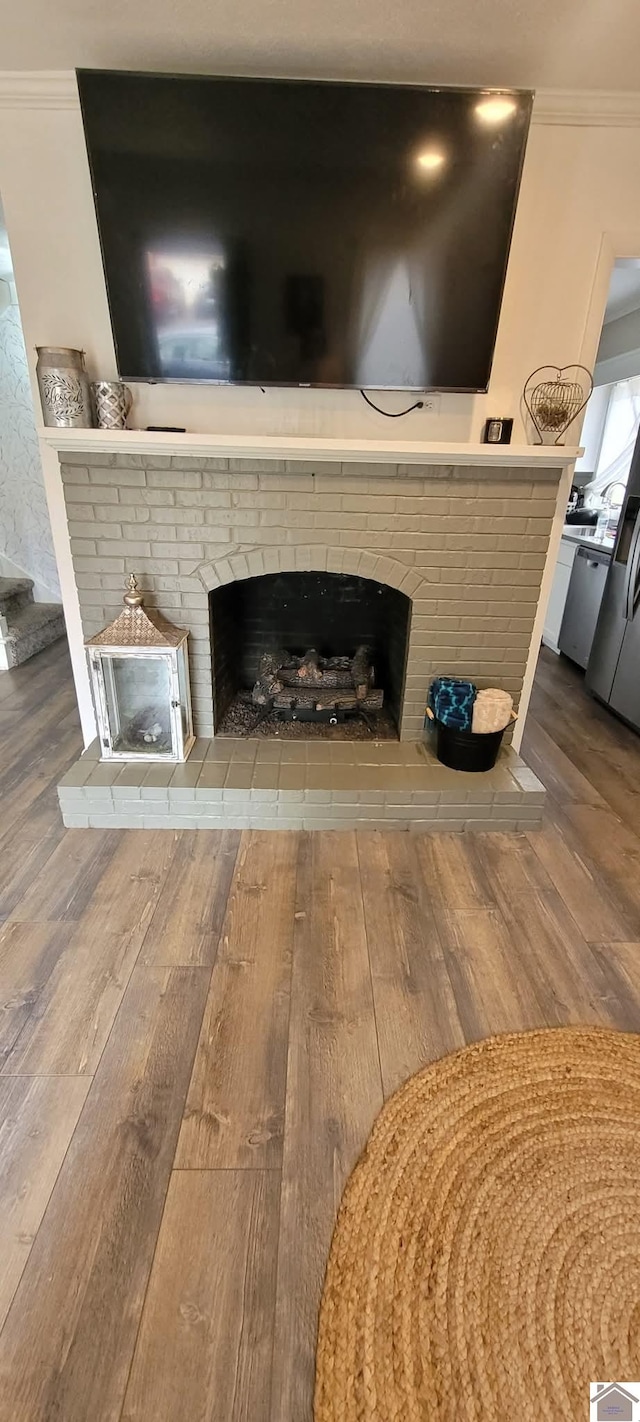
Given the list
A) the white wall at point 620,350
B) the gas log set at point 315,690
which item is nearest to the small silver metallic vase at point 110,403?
the gas log set at point 315,690

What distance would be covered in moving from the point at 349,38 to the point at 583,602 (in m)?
2.88

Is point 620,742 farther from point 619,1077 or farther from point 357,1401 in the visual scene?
point 357,1401

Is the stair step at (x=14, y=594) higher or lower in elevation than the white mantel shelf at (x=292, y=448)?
lower

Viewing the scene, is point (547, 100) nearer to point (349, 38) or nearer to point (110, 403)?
point (349, 38)

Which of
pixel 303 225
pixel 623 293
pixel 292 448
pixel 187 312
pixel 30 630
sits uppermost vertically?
pixel 623 293

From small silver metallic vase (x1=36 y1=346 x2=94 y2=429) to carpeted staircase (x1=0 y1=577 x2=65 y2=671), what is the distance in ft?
7.05

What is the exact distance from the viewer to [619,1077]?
1.35m

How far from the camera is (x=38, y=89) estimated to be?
177cm

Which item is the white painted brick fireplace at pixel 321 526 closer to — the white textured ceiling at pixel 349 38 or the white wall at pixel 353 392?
the white wall at pixel 353 392

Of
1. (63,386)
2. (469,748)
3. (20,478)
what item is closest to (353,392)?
(63,386)

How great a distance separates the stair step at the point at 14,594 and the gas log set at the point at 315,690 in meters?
2.15

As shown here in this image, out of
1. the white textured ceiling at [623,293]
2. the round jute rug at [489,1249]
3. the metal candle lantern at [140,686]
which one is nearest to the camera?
the round jute rug at [489,1249]

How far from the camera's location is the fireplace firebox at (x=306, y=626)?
2.65 m

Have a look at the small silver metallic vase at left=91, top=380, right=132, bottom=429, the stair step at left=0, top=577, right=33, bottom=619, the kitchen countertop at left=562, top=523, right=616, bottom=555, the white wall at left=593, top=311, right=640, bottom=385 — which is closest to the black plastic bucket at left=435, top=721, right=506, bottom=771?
the small silver metallic vase at left=91, top=380, right=132, bottom=429
